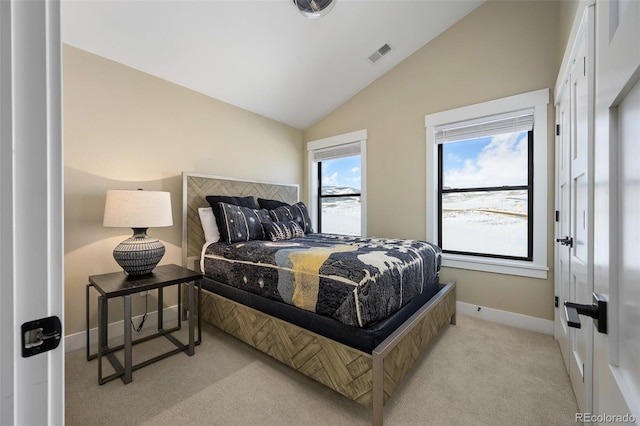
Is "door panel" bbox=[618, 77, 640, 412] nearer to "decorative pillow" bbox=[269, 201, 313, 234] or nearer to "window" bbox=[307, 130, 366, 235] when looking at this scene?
"decorative pillow" bbox=[269, 201, 313, 234]

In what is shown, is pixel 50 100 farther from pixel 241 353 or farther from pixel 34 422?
pixel 241 353

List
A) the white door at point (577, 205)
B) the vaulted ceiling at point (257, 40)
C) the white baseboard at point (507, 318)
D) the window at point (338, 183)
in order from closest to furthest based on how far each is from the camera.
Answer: the white door at point (577, 205) → the vaulted ceiling at point (257, 40) → the white baseboard at point (507, 318) → the window at point (338, 183)

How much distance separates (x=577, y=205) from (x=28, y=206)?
2434mm

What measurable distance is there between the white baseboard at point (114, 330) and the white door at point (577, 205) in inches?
128

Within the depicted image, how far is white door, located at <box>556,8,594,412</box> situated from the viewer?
1327mm

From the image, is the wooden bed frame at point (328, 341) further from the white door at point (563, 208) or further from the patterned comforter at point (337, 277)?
the white door at point (563, 208)

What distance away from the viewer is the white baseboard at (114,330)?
7.23ft

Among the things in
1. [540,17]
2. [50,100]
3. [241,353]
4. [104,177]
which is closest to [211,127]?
[104,177]

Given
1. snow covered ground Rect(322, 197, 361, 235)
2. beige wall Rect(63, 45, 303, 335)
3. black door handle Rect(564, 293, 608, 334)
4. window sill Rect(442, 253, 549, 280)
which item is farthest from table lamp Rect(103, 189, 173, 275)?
window sill Rect(442, 253, 549, 280)

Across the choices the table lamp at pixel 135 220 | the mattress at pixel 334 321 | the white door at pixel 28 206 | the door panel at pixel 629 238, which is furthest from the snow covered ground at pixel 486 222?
the white door at pixel 28 206

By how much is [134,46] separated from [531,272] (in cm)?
419

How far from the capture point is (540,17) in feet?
8.18

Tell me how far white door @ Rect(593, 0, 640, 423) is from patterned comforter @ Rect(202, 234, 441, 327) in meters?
0.98

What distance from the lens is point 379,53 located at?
3133 millimetres
